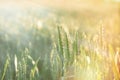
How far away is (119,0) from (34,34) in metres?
0.50

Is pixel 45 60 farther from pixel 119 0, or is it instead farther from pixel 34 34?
pixel 119 0

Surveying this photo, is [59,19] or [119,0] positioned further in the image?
[119,0]

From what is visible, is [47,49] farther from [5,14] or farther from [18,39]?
[5,14]

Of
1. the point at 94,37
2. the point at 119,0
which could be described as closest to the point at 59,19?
the point at 94,37

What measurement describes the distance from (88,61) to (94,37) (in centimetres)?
13

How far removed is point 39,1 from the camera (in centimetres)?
146

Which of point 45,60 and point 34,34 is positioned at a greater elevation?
point 34,34

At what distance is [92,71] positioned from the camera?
1.43m

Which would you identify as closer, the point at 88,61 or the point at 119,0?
the point at 88,61

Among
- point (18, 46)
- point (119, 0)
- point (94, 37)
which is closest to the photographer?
point (18, 46)

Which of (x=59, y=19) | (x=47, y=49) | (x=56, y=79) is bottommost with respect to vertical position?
(x=56, y=79)

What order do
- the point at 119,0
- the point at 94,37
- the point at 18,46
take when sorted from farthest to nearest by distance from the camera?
the point at 119,0
the point at 94,37
the point at 18,46

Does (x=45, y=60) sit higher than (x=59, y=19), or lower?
lower

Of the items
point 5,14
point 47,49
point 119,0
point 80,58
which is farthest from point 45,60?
point 119,0
